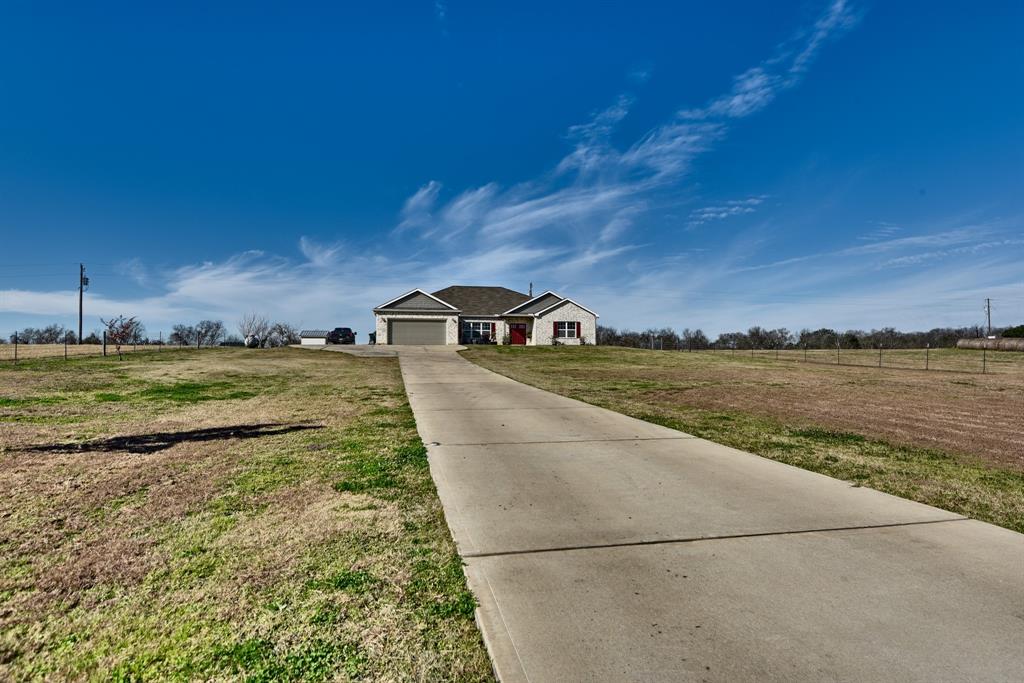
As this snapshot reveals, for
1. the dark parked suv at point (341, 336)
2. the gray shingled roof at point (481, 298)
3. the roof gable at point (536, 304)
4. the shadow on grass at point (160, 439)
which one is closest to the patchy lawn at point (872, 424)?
the shadow on grass at point (160, 439)

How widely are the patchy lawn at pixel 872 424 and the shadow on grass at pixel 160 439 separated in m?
6.67

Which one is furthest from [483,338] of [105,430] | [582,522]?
[582,522]

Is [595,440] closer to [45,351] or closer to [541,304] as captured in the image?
[45,351]

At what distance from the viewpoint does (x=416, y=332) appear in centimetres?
4069

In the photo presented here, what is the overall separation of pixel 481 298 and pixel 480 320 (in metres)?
3.67

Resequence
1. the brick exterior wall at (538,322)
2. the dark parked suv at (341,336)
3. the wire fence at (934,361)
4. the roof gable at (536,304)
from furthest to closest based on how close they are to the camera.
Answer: the dark parked suv at (341,336), the roof gable at (536,304), the brick exterior wall at (538,322), the wire fence at (934,361)

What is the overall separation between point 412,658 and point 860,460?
20.6ft

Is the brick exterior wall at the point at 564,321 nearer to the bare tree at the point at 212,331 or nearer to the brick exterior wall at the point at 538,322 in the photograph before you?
the brick exterior wall at the point at 538,322

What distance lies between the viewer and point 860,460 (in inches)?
241

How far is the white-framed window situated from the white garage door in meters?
2.18

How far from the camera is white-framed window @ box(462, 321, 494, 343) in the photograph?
1672 inches

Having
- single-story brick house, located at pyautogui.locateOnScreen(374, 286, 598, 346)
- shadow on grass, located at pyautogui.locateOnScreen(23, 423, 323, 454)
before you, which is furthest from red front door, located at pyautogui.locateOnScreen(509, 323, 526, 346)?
shadow on grass, located at pyautogui.locateOnScreen(23, 423, 323, 454)

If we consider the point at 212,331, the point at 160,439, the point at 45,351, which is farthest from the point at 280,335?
the point at 160,439

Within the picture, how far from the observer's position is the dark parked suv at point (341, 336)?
146 ft
